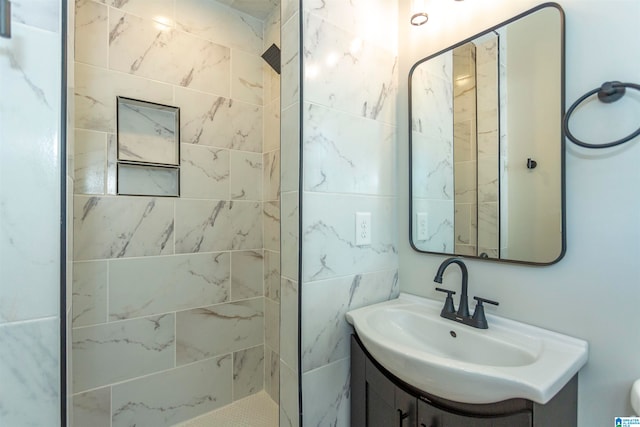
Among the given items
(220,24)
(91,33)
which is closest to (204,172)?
(91,33)

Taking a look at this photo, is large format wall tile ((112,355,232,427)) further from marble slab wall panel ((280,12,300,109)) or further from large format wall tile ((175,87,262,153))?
marble slab wall panel ((280,12,300,109))

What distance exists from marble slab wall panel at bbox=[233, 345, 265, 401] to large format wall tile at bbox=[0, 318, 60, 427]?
1334 millimetres

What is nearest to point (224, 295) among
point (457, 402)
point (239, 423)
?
point (239, 423)

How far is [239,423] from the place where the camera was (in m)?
1.67

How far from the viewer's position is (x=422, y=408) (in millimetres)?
813

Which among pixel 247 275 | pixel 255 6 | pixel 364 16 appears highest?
pixel 255 6

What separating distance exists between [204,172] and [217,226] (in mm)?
334

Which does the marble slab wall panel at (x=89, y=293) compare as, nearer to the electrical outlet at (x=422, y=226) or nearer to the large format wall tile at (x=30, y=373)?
the large format wall tile at (x=30, y=373)

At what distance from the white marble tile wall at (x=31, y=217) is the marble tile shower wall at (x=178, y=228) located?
3.16 ft

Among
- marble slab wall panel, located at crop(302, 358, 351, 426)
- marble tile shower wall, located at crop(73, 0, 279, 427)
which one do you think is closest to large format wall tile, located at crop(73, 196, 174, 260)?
marble tile shower wall, located at crop(73, 0, 279, 427)

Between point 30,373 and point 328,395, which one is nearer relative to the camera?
point 30,373

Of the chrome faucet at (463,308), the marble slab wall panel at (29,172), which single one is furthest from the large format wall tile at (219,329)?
the chrome faucet at (463,308)

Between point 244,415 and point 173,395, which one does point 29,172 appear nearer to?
point 173,395

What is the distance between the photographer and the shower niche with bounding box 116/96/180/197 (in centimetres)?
148
